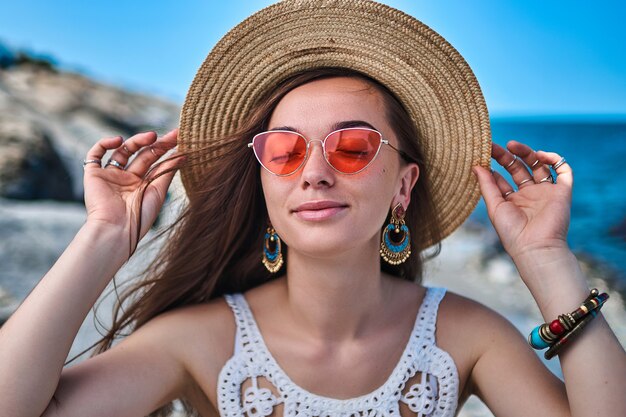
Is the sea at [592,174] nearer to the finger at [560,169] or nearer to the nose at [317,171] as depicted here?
the finger at [560,169]

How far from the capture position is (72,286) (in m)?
→ 2.35

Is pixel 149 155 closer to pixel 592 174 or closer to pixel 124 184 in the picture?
pixel 124 184

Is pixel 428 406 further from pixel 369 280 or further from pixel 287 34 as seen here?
pixel 287 34

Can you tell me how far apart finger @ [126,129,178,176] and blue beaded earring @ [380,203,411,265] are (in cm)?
98

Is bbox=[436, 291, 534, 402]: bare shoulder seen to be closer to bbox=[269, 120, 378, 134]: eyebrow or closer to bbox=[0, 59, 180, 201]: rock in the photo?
bbox=[269, 120, 378, 134]: eyebrow

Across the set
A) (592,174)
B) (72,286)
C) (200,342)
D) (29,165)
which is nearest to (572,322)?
(200,342)

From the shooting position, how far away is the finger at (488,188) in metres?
2.73

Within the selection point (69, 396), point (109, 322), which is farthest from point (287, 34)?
point (109, 322)

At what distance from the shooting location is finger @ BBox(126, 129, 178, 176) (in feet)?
9.11

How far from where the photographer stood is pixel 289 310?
2.91 metres

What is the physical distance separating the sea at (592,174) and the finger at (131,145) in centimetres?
858

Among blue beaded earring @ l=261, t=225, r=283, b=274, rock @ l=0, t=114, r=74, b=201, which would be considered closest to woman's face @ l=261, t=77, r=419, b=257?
blue beaded earring @ l=261, t=225, r=283, b=274

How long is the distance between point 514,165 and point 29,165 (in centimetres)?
561

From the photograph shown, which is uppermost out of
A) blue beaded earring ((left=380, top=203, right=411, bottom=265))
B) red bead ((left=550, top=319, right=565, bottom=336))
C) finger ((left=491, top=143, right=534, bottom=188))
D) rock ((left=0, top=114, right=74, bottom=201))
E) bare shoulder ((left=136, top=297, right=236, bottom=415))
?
finger ((left=491, top=143, right=534, bottom=188))
